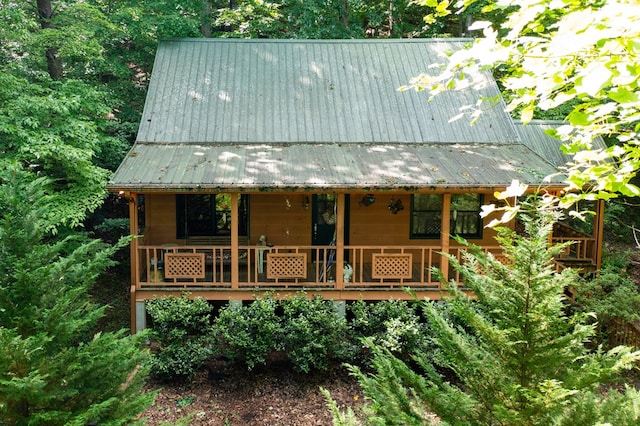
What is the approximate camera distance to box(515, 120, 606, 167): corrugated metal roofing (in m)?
12.6

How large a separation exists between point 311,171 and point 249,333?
354 cm

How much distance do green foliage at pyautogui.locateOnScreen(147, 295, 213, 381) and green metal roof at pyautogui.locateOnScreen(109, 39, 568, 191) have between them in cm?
237

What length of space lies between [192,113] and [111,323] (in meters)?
5.57

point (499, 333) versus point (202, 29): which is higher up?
point (202, 29)

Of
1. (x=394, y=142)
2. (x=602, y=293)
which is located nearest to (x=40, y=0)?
(x=394, y=142)

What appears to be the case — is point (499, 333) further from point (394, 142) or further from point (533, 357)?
point (394, 142)

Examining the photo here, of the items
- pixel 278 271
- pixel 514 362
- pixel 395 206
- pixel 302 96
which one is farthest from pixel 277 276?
pixel 514 362

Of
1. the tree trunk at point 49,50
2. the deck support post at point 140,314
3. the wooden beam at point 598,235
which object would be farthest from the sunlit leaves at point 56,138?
the wooden beam at point 598,235

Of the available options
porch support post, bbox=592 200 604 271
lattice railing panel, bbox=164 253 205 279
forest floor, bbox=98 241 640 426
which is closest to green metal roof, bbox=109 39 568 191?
lattice railing panel, bbox=164 253 205 279

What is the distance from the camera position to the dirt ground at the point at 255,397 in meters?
8.09

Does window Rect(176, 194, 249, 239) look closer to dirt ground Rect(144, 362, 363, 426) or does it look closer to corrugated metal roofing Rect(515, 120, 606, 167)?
dirt ground Rect(144, 362, 363, 426)

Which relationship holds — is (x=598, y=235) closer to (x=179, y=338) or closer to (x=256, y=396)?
(x=256, y=396)

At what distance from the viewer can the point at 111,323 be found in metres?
11.6

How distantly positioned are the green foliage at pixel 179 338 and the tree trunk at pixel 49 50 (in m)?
8.85
